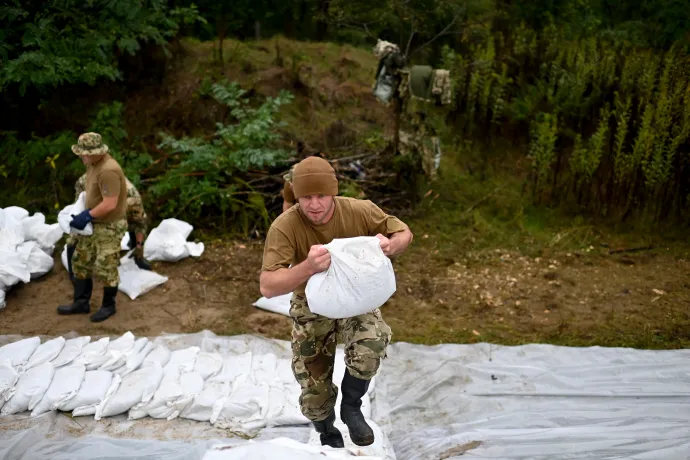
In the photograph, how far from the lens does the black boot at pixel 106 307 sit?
17.0 feet

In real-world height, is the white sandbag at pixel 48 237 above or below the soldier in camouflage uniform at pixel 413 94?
below

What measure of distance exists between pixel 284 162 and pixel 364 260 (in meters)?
4.59

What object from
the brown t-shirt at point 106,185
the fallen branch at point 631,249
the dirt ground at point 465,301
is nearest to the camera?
the brown t-shirt at point 106,185

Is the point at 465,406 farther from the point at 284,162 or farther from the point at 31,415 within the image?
the point at 284,162

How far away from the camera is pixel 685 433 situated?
11.1ft

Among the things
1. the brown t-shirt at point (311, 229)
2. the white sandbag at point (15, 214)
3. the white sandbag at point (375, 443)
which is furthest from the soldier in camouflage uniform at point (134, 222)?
Answer: the brown t-shirt at point (311, 229)

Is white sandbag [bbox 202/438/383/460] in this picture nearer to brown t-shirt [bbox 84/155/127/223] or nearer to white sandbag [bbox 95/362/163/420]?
white sandbag [bbox 95/362/163/420]

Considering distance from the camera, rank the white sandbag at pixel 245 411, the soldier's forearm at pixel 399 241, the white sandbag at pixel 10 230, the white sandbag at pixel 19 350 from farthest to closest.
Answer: the white sandbag at pixel 10 230
the white sandbag at pixel 19 350
the white sandbag at pixel 245 411
the soldier's forearm at pixel 399 241

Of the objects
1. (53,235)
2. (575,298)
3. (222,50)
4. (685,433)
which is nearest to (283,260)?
(685,433)

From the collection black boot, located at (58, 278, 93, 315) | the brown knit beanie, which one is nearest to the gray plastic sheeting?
black boot, located at (58, 278, 93, 315)

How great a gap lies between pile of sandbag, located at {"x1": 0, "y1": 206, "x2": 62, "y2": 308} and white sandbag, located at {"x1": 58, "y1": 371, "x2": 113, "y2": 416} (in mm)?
1934

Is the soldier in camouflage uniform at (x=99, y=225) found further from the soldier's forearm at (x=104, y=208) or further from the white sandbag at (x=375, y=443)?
the white sandbag at (x=375, y=443)

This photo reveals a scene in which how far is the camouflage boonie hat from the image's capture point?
15.5 ft

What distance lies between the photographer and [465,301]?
5.77m
